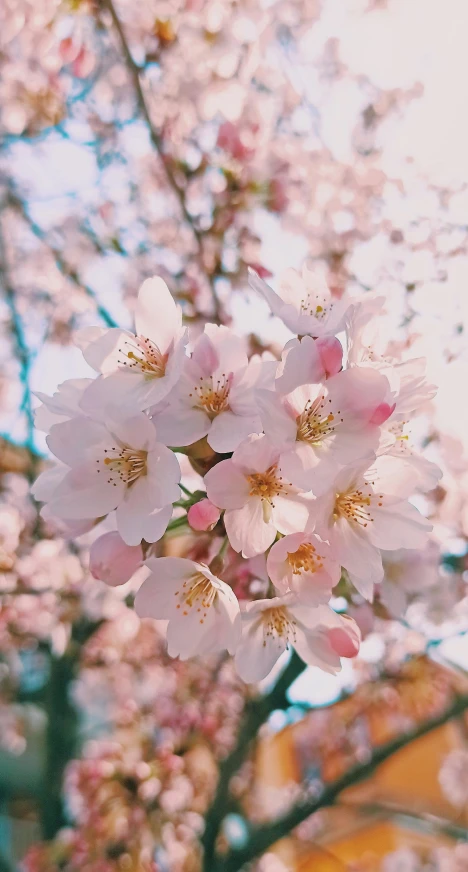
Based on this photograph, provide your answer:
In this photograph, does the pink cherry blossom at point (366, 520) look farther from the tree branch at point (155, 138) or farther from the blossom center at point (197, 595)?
the tree branch at point (155, 138)

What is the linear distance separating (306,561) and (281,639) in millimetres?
163

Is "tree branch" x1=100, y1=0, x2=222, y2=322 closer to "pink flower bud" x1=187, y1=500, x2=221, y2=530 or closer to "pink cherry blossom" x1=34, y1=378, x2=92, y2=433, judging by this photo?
"pink cherry blossom" x1=34, y1=378, x2=92, y2=433

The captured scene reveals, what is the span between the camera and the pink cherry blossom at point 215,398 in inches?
27.7

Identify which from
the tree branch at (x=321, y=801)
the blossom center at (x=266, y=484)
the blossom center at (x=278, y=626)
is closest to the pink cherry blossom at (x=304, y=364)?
the blossom center at (x=266, y=484)

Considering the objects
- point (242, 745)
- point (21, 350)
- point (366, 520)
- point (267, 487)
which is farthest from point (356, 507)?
point (21, 350)

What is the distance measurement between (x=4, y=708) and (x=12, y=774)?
438 cm

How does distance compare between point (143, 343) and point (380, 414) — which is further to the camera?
point (143, 343)

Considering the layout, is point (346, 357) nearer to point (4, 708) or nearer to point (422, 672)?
point (422, 672)

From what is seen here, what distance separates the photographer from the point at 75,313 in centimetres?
368

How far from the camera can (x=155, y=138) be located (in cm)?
195

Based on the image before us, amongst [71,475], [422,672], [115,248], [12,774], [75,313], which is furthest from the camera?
[12,774]

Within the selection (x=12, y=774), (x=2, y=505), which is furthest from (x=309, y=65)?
(x=12, y=774)

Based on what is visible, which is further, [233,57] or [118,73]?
[118,73]

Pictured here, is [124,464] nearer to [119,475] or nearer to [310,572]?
[119,475]
